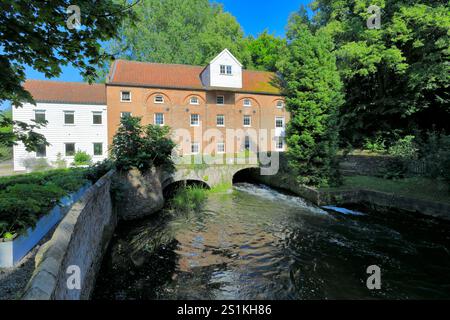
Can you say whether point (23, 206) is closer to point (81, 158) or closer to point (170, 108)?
point (81, 158)

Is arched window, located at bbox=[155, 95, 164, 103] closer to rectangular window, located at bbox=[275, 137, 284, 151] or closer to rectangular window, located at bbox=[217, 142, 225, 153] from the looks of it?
rectangular window, located at bbox=[217, 142, 225, 153]

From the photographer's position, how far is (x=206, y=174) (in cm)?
1809

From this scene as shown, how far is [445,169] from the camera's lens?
1062 cm

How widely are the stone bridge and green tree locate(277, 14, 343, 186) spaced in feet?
16.6

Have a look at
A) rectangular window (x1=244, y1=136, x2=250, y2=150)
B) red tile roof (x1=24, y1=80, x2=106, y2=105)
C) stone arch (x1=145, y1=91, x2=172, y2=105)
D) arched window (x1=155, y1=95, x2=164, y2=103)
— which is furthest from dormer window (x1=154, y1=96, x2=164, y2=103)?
rectangular window (x1=244, y1=136, x2=250, y2=150)

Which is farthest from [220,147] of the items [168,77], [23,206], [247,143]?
[23,206]

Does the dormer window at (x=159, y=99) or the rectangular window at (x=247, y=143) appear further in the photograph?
the rectangular window at (x=247, y=143)

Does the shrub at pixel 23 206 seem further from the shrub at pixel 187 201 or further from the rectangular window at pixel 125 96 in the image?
the rectangular window at pixel 125 96

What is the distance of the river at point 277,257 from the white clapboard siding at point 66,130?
1864 cm

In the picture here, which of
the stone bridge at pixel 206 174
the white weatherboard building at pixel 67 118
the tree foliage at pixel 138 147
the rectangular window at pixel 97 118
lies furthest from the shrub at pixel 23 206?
the rectangular window at pixel 97 118

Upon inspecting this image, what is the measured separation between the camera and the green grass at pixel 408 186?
11.6 meters

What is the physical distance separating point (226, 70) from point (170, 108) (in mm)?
7298
